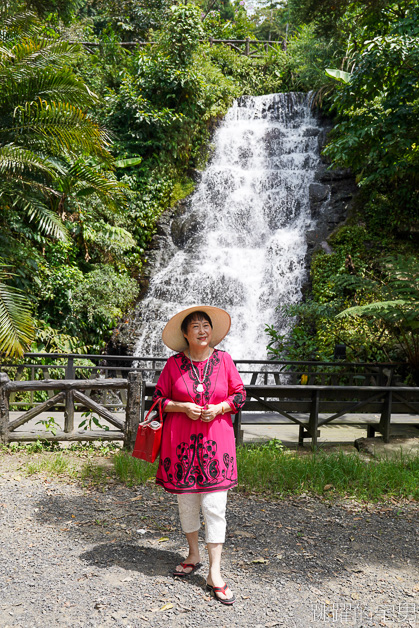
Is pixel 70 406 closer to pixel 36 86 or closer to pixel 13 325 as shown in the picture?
pixel 13 325

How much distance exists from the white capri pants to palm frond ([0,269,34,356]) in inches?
181

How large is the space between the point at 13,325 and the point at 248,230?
34.4 feet

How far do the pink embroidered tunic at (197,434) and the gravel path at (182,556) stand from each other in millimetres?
759

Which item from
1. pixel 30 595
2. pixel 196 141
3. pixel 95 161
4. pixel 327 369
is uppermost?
pixel 196 141

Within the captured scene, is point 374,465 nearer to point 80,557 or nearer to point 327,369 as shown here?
point 80,557

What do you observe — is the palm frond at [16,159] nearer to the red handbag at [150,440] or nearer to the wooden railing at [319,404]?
the wooden railing at [319,404]

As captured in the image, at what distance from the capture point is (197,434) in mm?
3340

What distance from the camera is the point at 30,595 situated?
10.8 feet

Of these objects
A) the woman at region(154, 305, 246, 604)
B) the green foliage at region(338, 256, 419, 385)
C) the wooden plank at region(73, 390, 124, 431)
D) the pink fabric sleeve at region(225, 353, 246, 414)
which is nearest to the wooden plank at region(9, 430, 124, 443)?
the wooden plank at region(73, 390, 124, 431)

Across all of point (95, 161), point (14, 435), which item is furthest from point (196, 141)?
point (14, 435)

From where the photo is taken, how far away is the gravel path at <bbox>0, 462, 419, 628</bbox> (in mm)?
3154

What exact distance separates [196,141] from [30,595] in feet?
56.9

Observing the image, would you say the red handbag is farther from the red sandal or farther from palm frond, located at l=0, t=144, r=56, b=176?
palm frond, located at l=0, t=144, r=56, b=176

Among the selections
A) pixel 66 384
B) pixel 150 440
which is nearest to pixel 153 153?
pixel 66 384
